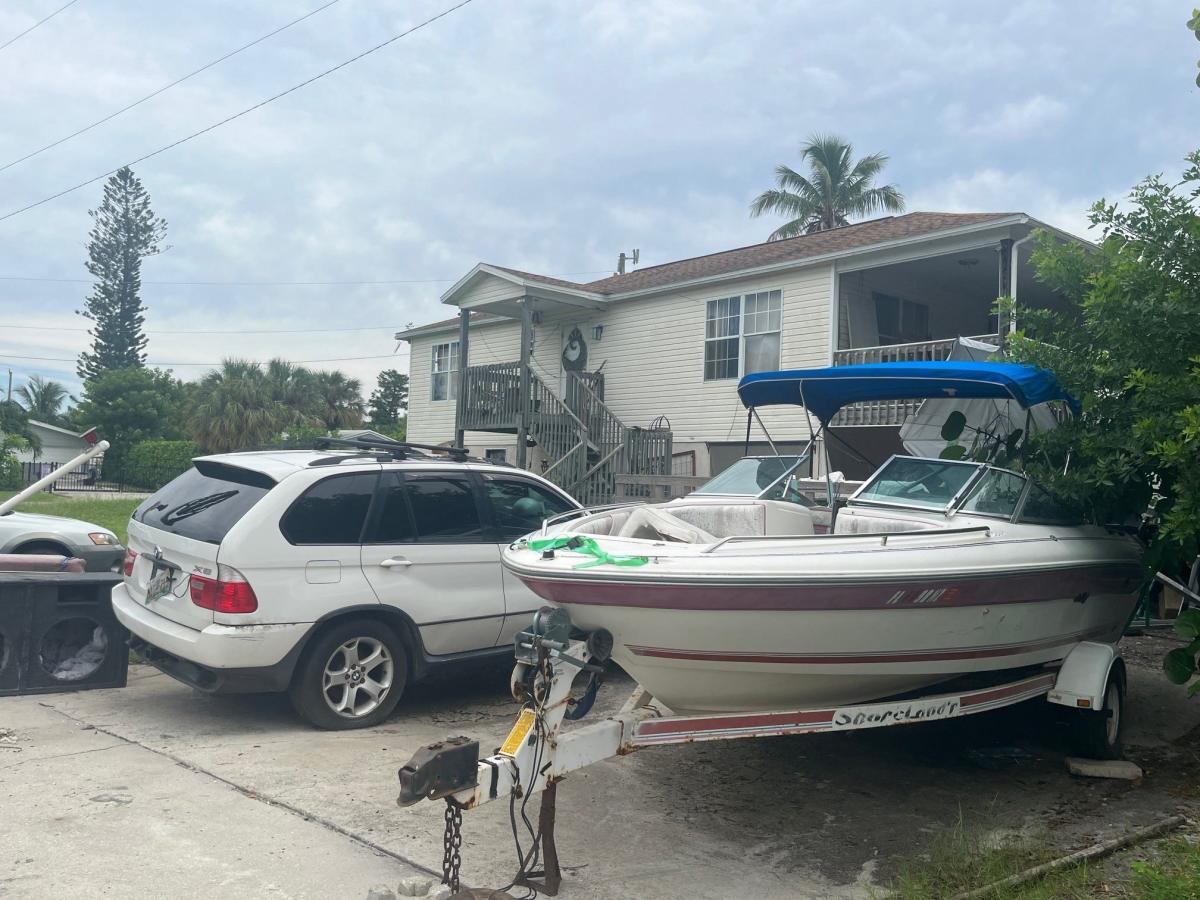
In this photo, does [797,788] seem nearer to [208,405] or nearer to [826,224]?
[826,224]

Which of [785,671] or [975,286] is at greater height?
[975,286]

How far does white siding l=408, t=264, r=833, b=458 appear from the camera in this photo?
15508mm

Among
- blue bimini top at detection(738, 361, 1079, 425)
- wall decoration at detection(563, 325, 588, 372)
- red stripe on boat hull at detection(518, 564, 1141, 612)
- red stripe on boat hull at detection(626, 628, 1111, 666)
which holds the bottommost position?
red stripe on boat hull at detection(626, 628, 1111, 666)

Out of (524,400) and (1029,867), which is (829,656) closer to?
(1029,867)

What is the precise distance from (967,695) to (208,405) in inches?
1513

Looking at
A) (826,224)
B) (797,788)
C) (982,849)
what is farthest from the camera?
(826,224)

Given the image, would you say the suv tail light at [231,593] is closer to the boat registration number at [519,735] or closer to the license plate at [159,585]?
the license plate at [159,585]

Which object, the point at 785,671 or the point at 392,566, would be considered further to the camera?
the point at 392,566

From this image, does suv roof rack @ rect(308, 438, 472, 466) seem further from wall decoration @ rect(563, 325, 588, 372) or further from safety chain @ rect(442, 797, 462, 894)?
wall decoration @ rect(563, 325, 588, 372)

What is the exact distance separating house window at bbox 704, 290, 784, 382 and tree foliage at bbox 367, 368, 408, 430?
4528 cm

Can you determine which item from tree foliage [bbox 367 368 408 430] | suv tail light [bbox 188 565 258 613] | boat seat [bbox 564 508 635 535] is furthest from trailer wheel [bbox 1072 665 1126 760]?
tree foliage [bbox 367 368 408 430]

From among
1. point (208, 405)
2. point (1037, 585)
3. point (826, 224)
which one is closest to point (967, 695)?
point (1037, 585)

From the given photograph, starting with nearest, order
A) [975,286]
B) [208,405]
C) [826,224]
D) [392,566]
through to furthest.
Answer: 1. [392,566]
2. [975,286]
3. [826,224]
4. [208,405]

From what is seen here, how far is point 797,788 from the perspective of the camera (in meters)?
5.36
